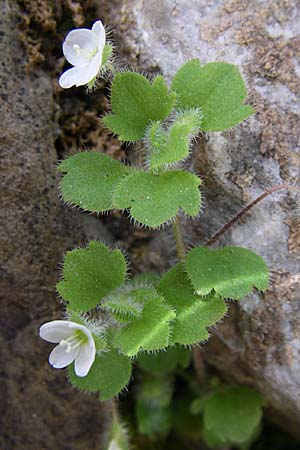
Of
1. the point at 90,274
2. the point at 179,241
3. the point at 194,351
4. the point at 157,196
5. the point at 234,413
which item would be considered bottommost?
the point at 234,413

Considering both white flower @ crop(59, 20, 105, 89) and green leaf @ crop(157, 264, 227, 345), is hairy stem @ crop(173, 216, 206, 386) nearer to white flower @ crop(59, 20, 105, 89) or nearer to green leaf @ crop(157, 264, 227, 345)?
green leaf @ crop(157, 264, 227, 345)

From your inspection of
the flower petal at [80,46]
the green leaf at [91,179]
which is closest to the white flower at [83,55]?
the flower petal at [80,46]

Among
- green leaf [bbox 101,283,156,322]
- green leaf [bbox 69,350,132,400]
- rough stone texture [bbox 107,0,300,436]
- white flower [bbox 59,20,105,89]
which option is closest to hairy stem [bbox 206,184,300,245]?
rough stone texture [bbox 107,0,300,436]

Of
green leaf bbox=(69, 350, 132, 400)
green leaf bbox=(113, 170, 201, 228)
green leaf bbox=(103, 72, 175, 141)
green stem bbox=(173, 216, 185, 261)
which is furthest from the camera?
green stem bbox=(173, 216, 185, 261)

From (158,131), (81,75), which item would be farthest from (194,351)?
(81,75)

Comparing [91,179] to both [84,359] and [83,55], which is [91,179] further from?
[84,359]

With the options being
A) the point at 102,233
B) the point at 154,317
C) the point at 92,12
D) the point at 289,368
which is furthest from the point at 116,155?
the point at 289,368

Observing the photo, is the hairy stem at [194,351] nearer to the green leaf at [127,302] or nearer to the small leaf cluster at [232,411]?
the small leaf cluster at [232,411]
